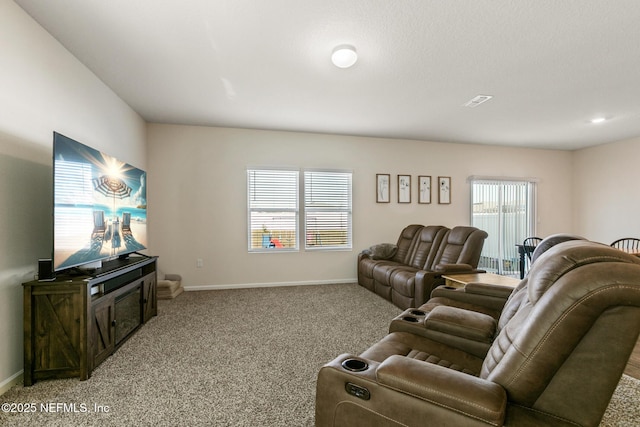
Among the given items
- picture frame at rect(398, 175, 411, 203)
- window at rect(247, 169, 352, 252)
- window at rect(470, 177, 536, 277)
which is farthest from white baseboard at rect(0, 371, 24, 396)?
window at rect(470, 177, 536, 277)

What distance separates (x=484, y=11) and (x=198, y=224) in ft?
14.4

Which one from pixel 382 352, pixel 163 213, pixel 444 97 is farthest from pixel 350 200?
pixel 382 352

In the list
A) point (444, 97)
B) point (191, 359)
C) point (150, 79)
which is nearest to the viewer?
point (191, 359)

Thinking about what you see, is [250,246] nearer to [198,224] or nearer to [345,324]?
[198,224]

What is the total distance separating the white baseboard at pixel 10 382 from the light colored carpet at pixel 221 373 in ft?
0.13

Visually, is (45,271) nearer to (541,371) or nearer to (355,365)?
(355,365)

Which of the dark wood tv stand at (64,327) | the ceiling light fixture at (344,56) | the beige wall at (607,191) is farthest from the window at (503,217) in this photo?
the dark wood tv stand at (64,327)

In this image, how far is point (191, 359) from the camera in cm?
245

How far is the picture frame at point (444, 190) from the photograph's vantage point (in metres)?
5.82

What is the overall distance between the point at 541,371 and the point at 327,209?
440 cm

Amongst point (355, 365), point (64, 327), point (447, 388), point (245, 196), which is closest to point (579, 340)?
point (447, 388)

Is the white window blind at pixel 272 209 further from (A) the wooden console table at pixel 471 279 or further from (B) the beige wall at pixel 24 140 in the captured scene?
(A) the wooden console table at pixel 471 279

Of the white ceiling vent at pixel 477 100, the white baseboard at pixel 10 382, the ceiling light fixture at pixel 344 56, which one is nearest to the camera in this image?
the white baseboard at pixel 10 382

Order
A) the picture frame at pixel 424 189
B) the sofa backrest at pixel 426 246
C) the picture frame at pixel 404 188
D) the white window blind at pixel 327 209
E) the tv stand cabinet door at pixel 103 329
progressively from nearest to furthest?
the tv stand cabinet door at pixel 103 329 → the sofa backrest at pixel 426 246 → the white window blind at pixel 327 209 → the picture frame at pixel 404 188 → the picture frame at pixel 424 189
